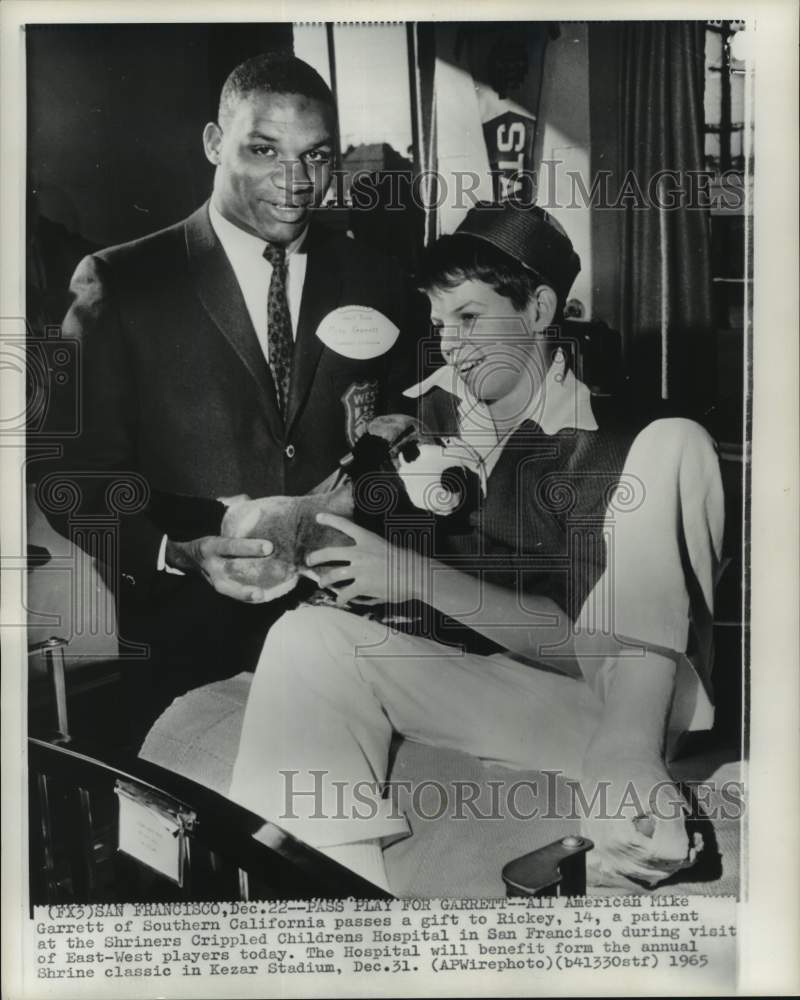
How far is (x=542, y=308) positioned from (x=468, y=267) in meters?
0.19

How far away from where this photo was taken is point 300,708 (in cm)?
222

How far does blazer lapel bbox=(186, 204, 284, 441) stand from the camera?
222cm

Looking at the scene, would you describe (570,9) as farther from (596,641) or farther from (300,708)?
(300,708)

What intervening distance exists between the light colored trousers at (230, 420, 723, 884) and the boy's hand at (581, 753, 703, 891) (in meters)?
0.08

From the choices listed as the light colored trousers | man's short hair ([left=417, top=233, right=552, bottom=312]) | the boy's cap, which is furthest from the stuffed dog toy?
the boy's cap

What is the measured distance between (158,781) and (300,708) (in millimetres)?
354

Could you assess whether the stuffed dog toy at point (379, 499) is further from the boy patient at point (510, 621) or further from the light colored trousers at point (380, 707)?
the light colored trousers at point (380, 707)

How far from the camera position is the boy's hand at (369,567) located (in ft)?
7.30

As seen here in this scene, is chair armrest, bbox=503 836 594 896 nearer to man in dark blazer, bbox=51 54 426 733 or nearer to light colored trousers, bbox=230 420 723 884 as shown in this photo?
light colored trousers, bbox=230 420 723 884

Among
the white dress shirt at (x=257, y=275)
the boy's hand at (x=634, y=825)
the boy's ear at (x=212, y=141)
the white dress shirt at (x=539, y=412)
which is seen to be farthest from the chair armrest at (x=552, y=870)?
the boy's ear at (x=212, y=141)

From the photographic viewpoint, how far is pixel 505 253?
223 cm

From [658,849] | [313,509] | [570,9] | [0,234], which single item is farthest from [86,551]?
[570,9]

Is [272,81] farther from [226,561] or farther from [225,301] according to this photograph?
[226,561]

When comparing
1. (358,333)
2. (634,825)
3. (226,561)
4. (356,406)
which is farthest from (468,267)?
(634,825)
